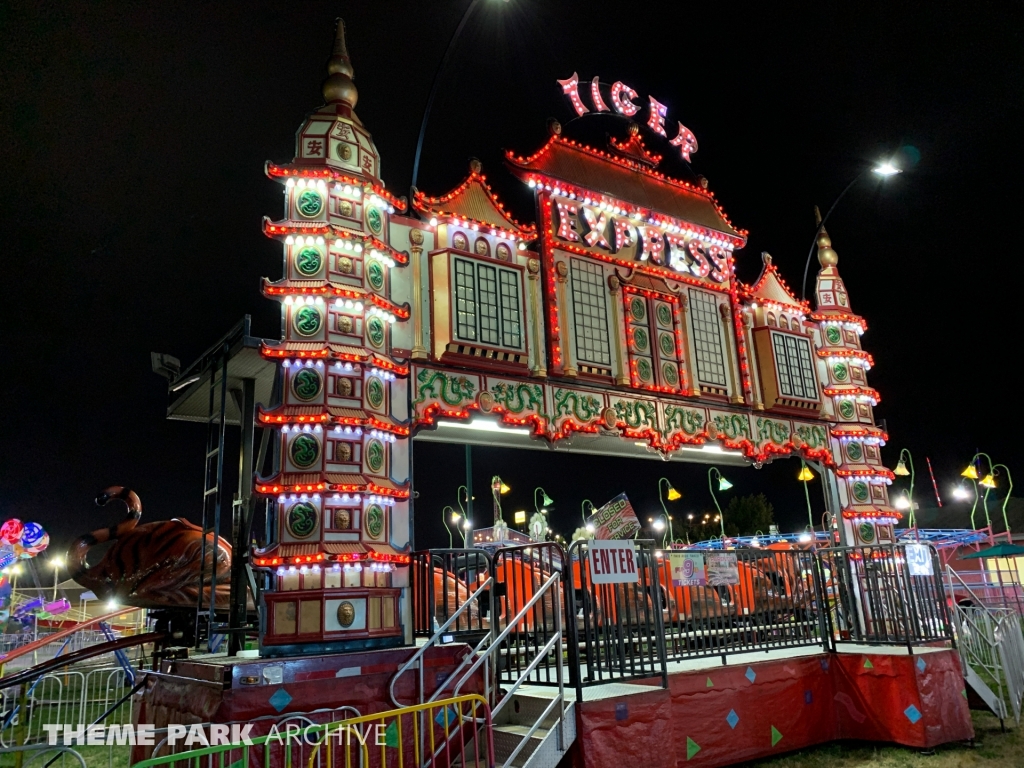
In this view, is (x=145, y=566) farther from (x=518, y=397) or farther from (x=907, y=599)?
(x=907, y=599)

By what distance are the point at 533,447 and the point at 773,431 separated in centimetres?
523

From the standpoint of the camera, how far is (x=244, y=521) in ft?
34.9

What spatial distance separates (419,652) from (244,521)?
3.73 metres

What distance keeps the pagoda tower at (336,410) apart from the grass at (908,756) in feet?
17.3

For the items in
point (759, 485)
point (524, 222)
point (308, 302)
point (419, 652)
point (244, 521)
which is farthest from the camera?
point (759, 485)

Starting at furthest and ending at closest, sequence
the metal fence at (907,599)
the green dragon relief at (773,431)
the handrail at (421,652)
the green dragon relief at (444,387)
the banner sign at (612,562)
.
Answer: the green dragon relief at (773,431), the green dragon relief at (444,387), the metal fence at (907,599), the handrail at (421,652), the banner sign at (612,562)

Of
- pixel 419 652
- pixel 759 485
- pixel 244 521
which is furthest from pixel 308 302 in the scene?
pixel 759 485

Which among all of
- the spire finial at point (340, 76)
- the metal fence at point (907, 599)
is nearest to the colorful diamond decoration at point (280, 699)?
the metal fence at point (907, 599)

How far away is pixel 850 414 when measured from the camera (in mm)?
16500

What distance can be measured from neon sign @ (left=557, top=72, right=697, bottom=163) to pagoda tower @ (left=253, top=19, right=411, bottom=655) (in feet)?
17.3

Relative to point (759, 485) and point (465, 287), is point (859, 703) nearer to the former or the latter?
point (465, 287)

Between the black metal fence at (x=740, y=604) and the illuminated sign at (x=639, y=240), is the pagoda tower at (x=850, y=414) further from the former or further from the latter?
the black metal fence at (x=740, y=604)

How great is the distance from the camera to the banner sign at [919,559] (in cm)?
1049

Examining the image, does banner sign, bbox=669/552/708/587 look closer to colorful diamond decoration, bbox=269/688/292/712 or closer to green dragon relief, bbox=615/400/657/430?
green dragon relief, bbox=615/400/657/430
